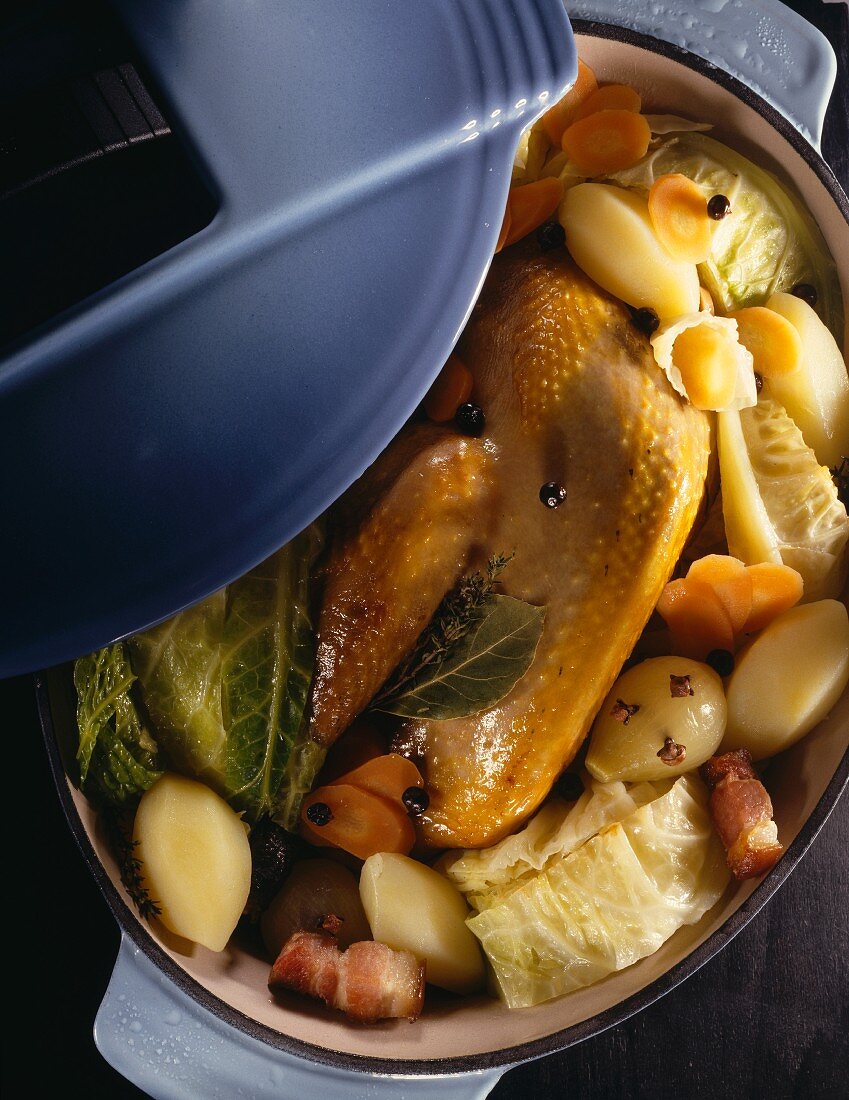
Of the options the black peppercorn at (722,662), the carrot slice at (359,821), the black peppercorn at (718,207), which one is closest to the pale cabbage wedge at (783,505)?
the black peppercorn at (722,662)

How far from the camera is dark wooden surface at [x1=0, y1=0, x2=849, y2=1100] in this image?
4.57 feet

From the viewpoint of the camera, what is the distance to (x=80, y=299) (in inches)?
25.7

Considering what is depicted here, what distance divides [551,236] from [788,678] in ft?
2.19

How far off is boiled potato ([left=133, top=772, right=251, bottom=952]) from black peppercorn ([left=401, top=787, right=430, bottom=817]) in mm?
229

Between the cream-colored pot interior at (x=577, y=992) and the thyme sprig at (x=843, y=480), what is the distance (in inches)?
11.8

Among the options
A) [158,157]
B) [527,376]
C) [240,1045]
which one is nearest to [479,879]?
[240,1045]

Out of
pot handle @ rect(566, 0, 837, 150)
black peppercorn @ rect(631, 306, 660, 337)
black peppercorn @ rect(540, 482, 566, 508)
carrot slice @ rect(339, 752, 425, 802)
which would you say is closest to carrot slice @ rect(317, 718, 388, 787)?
carrot slice @ rect(339, 752, 425, 802)

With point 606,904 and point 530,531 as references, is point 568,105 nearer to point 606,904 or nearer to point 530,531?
point 530,531

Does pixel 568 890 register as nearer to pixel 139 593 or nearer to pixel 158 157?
pixel 139 593

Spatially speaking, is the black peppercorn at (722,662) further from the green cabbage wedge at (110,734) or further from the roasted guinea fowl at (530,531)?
the green cabbage wedge at (110,734)

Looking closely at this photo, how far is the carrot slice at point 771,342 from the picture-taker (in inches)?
50.7

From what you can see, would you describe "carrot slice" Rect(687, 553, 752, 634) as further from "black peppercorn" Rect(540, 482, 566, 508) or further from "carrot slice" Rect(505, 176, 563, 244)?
"carrot slice" Rect(505, 176, 563, 244)

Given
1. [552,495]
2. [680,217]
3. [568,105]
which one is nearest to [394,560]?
[552,495]

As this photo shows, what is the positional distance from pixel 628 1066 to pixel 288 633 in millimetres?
868
